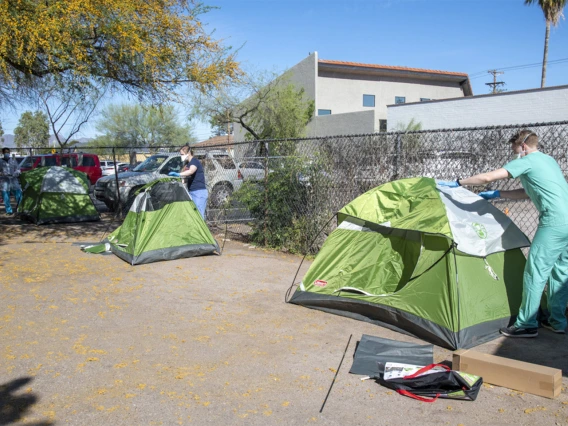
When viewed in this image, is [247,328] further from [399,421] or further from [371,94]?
[371,94]

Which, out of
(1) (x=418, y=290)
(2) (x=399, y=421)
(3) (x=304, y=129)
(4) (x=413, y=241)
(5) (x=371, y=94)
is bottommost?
(2) (x=399, y=421)

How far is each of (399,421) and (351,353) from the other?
1.16 meters

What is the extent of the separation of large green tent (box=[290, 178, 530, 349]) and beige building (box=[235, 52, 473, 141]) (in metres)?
21.3

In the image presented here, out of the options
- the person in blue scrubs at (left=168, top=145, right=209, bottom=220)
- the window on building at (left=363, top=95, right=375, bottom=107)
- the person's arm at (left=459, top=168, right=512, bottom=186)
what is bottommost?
the person in blue scrubs at (left=168, top=145, right=209, bottom=220)

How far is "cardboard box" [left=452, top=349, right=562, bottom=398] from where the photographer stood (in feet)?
12.5

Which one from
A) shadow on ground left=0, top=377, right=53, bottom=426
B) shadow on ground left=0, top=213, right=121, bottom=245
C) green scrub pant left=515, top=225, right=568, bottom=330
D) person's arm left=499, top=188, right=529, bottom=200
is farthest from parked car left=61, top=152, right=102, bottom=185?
green scrub pant left=515, top=225, right=568, bottom=330

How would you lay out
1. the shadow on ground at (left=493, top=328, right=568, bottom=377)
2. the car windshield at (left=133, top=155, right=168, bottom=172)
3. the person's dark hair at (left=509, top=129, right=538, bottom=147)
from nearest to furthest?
the shadow on ground at (left=493, top=328, right=568, bottom=377)
the person's dark hair at (left=509, top=129, right=538, bottom=147)
the car windshield at (left=133, top=155, right=168, bottom=172)

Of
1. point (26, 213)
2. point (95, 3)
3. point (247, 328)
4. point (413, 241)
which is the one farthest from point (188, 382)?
point (26, 213)

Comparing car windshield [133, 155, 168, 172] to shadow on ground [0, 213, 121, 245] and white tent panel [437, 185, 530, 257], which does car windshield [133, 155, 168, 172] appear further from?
white tent panel [437, 185, 530, 257]

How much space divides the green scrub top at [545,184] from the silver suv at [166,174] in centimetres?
624

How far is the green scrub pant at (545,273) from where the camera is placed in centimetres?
477

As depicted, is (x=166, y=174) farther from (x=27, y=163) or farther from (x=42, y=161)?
(x=27, y=163)

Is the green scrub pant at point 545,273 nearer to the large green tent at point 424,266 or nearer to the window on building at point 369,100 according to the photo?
the large green tent at point 424,266

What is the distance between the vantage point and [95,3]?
28.3ft
